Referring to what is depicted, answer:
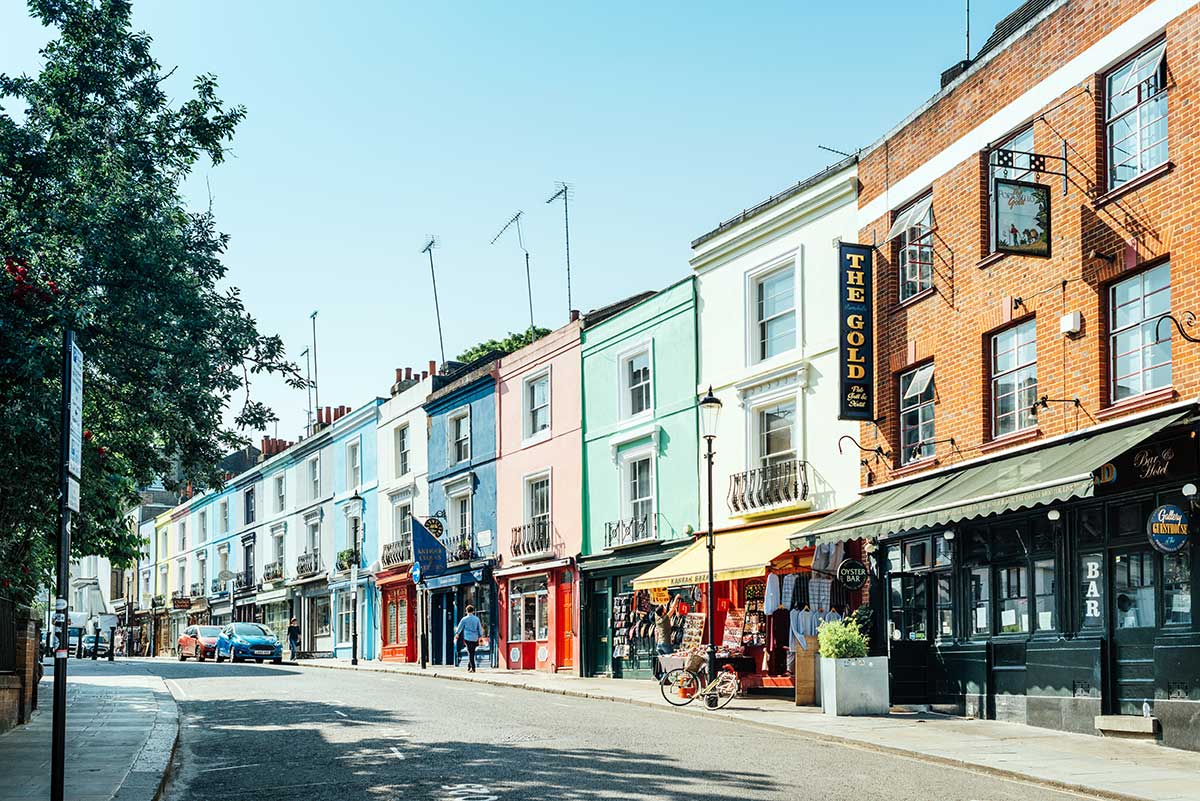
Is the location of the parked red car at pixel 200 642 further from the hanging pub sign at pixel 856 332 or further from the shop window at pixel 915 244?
the shop window at pixel 915 244

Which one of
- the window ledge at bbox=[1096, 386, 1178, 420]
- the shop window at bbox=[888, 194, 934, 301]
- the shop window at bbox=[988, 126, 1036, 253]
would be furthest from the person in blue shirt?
the window ledge at bbox=[1096, 386, 1178, 420]

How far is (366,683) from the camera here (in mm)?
28453

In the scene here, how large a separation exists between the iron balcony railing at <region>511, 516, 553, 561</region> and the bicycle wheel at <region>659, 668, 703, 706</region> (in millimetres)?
11841

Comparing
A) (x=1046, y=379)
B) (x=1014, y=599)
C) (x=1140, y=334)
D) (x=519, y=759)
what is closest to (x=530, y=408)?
(x=1014, y=599)

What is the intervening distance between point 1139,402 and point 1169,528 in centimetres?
203

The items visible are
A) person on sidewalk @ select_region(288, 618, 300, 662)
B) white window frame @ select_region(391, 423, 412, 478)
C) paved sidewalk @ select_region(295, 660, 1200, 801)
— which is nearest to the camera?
paved sidewalk @ select_region(295, 660, 1200, 801)

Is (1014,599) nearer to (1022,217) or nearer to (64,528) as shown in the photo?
(1022,217)

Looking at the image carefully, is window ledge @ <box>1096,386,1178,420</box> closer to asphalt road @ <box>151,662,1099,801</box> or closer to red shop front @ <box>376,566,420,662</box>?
asphalt road @ <box>151,662,1099,801</box>

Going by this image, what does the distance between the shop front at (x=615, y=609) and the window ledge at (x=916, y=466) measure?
23.2ft

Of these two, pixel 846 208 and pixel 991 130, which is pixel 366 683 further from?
pixel 991 130

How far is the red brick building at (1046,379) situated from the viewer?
53.2 feet

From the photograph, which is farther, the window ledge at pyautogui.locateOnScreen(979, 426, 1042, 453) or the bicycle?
the bicycle

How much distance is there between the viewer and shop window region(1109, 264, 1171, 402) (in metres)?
16.6

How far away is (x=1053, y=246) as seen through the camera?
1867 centimetres
